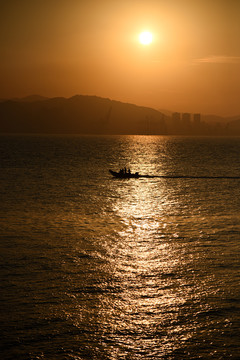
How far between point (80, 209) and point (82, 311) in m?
25.6

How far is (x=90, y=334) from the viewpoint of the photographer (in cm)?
1639

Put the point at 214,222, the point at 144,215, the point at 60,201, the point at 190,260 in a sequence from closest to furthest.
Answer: the point at 190,260, the point at 214,222, the point at 144,215, the point at 60,201

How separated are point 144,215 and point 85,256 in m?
15.7

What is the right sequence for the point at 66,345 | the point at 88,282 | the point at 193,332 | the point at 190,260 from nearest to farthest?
the point at 66,345, the point at 193,332, the point at 88,282, the point at 190,260

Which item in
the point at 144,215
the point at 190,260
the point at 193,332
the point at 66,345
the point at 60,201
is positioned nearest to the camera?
the point at 66,345

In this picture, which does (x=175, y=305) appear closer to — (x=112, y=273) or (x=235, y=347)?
(x=235, y=347)

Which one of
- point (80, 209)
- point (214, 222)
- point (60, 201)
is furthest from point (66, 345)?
point (60, 201)

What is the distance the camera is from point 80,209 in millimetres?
43562

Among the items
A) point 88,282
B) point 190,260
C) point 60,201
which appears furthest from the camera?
point 60,201

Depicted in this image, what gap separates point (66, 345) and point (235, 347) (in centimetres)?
714

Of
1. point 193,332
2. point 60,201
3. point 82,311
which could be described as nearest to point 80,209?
point 60,201

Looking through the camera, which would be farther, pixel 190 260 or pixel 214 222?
pixel 214 222

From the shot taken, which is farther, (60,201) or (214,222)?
(60,201)

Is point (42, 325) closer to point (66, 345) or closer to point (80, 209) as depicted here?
point (66, 345)
